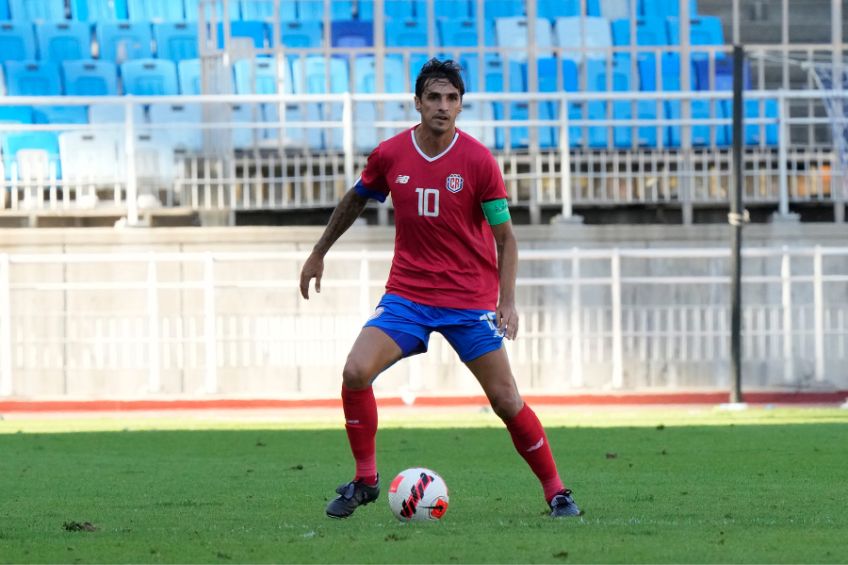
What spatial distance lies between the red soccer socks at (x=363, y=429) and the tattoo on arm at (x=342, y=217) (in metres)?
0.66

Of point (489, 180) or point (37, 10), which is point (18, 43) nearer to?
point (37, 10)

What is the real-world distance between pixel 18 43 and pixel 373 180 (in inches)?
717

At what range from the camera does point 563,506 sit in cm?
736

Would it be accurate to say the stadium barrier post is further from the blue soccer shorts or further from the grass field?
the blue soccer shorts

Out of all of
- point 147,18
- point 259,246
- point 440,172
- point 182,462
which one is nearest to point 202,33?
point 147,18

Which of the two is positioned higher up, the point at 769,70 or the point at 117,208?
the point at 769,70

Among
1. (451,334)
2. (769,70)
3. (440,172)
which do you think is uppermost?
(769,70)

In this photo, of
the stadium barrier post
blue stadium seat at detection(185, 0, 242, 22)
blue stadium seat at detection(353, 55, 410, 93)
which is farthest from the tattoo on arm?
blue stadium seat at detection(185, 0, 242, 22)

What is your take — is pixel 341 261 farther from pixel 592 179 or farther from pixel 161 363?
pixel 592 179

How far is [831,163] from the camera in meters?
20.4

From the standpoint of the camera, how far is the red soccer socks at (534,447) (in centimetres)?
744

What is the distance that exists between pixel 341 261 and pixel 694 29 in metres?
8.35

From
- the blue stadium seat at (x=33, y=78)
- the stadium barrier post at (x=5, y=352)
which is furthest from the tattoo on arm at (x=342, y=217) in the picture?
the blue stadium seat at (x=33, y=78)

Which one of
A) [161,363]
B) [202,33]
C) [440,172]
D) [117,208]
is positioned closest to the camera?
[440,172]
